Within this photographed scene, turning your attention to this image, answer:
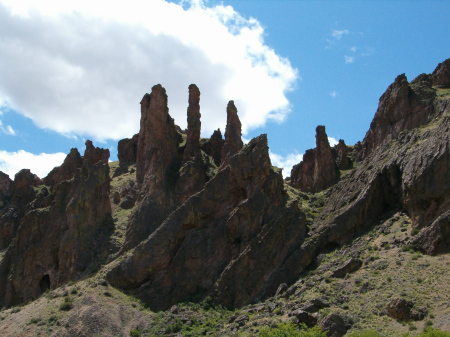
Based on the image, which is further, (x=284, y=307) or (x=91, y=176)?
(x=91, y=176)

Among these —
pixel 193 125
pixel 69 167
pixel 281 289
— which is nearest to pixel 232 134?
pixel 193 125

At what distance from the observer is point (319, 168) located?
89188 mm

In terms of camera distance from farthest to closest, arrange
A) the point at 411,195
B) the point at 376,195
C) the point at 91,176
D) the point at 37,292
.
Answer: the point at 91,176, the point at 37,292, the point at 376,195, the point at 411,195

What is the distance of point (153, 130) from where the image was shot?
87625mm

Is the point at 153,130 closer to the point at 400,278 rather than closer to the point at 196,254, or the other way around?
the point at 196,254

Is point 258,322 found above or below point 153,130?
below

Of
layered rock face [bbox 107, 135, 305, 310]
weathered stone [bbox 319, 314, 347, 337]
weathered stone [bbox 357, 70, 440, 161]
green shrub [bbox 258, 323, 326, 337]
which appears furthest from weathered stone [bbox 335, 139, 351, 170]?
green shrub [bbox 258, 323, 326, 337]

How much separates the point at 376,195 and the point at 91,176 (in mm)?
46769

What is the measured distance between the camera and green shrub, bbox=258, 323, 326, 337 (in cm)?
4106

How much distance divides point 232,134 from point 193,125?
30.4 ft

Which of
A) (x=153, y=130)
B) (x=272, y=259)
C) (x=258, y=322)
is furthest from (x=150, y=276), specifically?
(x=153, y=130)

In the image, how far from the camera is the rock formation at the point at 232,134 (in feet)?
272

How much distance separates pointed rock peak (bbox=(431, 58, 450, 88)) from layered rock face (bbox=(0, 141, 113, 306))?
187 ft

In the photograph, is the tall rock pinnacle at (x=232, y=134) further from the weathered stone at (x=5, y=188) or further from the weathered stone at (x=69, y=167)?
the weathered stone at (x=5, y=188)
